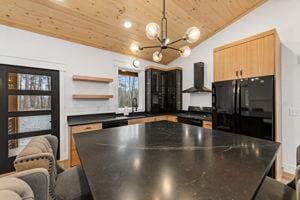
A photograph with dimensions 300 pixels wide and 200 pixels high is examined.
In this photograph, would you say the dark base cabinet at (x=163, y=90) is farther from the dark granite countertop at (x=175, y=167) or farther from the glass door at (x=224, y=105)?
the dark granite countertop at (x=175, y=167)

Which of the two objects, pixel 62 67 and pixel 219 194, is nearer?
pixel 219 194

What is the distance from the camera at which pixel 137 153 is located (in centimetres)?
121

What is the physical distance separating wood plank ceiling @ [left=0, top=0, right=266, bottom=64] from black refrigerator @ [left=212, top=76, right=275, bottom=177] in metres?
1.43

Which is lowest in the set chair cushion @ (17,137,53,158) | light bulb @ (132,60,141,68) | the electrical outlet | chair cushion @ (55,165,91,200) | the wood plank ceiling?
chair cushion @ (55,165,91,200)

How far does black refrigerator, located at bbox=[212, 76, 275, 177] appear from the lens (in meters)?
2.46

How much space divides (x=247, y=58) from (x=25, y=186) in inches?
127

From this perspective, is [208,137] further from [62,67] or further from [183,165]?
[62,67]

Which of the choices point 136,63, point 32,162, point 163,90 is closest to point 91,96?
point 136,63

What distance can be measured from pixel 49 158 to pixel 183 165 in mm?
839

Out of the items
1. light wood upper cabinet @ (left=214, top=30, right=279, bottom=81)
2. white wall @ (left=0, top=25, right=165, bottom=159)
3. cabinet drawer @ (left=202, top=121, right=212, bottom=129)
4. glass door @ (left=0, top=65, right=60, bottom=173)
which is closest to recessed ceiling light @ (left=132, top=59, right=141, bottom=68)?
white wall @ (left=0, top=25, right=165, bottom=159)

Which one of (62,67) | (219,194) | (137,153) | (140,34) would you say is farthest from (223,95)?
(62,67)

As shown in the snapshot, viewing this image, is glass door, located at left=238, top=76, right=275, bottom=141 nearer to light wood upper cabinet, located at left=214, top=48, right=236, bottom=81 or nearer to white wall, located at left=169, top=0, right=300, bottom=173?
light wood upper cabinet, located at left=214, top=48, right=236, bottom=81

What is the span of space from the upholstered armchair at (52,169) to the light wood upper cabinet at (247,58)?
2.87 metres

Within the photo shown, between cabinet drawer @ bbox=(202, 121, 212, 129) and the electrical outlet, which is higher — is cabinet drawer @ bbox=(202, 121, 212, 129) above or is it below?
below
